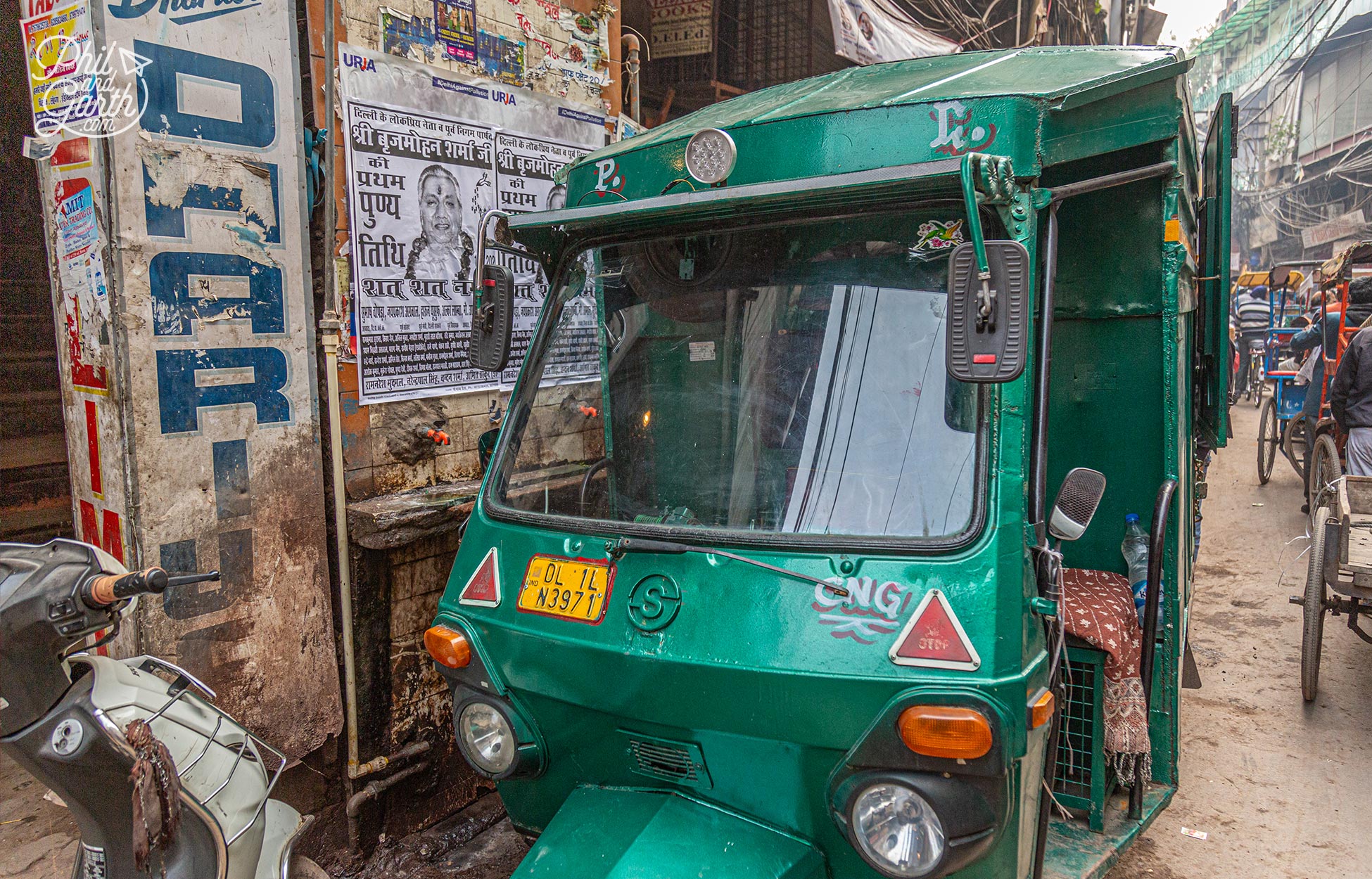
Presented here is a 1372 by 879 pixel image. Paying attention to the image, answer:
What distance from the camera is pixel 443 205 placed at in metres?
3.80

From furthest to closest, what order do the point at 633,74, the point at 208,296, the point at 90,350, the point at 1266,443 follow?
the point at 1266,443 < the point at 633,74 < the point at 208,296 < the point at 90,350

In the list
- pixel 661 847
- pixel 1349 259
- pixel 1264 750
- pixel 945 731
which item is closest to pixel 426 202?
pixel 661 847

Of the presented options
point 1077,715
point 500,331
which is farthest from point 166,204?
point 1077,715

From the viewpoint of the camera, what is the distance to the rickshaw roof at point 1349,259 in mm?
7992

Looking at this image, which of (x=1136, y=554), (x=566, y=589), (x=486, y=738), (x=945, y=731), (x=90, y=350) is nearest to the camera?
(x=945, y=731)

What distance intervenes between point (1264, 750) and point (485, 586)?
393cm

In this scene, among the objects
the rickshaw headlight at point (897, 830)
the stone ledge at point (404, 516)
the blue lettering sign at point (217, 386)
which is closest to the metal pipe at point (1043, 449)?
the rickshaw headlight at point (897, 830)

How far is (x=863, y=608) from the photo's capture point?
1.92m

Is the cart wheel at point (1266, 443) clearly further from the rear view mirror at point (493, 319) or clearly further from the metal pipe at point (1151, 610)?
the rear view mirror at point (493, 319)

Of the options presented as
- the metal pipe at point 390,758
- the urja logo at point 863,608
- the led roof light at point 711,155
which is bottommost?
the metal pipe at point 390,758

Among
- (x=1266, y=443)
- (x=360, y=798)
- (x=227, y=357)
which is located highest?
(x=227, y=357)

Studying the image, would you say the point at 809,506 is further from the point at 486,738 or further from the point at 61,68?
the point at 61,68

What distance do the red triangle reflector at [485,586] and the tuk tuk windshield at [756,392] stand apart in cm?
18

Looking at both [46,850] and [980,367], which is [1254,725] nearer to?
[980,367]
